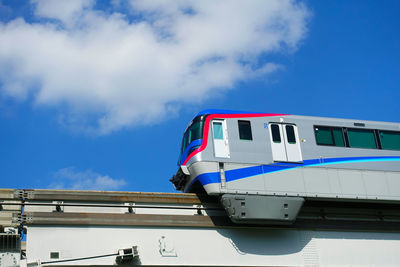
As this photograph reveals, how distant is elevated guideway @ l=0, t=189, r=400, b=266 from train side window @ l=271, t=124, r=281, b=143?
2.54m

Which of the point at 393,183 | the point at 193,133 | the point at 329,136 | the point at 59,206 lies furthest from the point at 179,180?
the point at 393,183

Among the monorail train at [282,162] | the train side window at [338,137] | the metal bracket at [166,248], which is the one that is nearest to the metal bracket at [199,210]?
the monorail train at [282,162]

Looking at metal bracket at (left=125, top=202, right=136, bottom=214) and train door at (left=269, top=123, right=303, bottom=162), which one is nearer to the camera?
metal bracket at (left=125, top=202, right=136, bottom=214)

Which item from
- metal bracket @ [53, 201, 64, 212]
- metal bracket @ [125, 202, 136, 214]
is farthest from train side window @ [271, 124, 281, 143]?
metal bracket @ [53, 201, 64, 212]

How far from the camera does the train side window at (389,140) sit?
1700cm

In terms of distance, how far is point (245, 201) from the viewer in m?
14.2

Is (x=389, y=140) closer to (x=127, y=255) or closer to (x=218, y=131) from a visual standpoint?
(x=218, y=131)

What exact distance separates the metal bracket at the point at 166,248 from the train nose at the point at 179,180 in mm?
2984

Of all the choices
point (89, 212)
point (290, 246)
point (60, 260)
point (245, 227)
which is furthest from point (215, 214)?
point (60, 260)

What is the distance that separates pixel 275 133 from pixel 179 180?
3.83 meters

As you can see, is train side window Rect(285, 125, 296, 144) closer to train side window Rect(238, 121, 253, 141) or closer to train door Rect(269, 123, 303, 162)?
train door Rect(269, 123, 303, 162)

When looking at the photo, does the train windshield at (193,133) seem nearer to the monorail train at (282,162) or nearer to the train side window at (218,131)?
the monorail train at (282,162)

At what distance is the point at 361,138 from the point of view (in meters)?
16.8

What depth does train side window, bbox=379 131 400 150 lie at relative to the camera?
1700 centimetres
